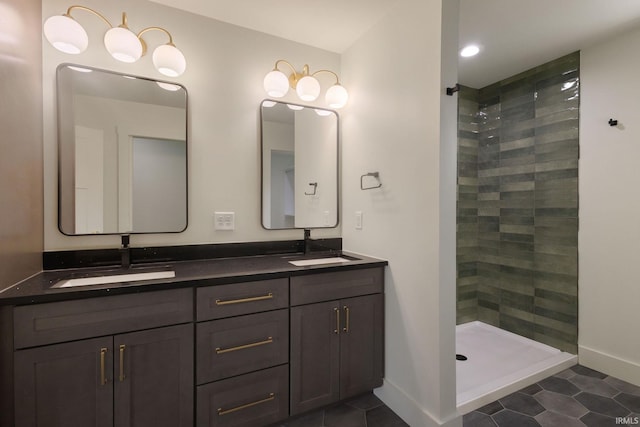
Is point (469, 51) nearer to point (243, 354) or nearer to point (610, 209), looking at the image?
point (610, 209)

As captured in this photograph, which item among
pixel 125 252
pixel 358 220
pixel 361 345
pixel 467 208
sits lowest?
pixel 361 345

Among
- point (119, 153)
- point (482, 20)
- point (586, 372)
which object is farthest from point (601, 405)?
point (119, 153)

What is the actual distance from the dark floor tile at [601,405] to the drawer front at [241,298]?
1.99 metres

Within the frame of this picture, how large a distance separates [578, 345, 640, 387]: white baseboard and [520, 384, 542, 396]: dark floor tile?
583 mm

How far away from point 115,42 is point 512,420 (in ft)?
9.91

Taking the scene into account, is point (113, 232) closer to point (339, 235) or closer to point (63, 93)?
point (63, 93)

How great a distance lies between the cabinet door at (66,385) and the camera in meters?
1.09

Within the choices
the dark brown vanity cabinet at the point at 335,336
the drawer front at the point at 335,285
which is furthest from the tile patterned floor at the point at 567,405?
the drawer front at the point at 335,285

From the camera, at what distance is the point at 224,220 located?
6.38 feet

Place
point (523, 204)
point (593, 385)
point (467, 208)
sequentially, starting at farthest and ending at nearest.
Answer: point (467, 208) → point (523, 204) → point (593, 385)

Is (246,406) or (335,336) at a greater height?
(335,336)

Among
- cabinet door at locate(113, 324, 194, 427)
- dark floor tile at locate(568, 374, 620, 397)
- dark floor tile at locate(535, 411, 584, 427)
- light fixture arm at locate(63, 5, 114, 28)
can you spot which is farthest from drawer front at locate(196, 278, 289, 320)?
dark floor tile at locate(568, 374, 620, 397)

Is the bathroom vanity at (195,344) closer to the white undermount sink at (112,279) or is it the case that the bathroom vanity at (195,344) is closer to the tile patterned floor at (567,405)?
the white undermount sink at (112,279)

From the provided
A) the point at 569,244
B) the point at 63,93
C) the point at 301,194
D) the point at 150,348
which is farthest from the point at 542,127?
the point at 63,93
